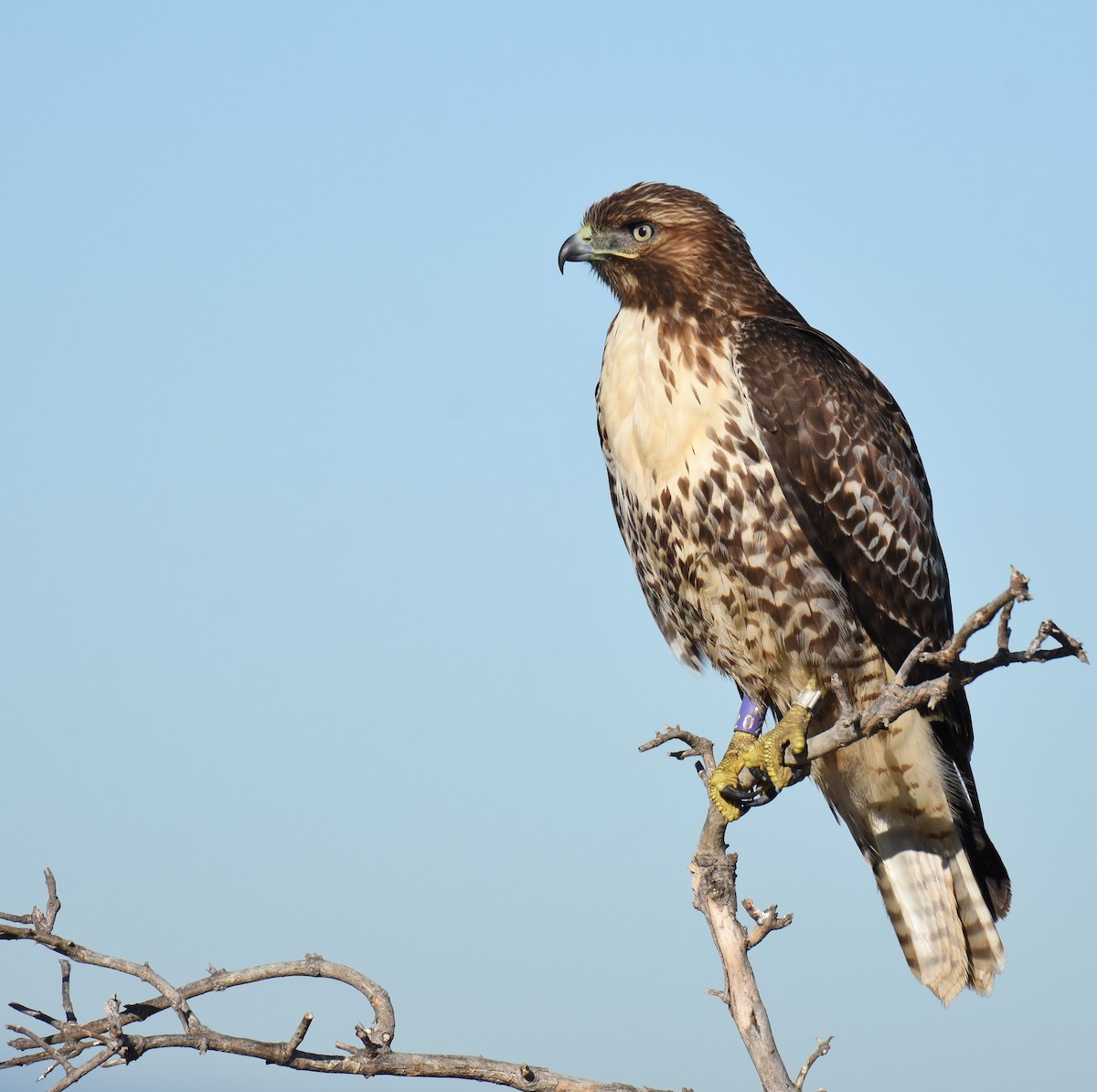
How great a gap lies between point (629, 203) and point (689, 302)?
2.56ft

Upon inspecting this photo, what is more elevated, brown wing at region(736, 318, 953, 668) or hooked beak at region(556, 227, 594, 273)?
hooked beak at region(556, 227, 594, 273)

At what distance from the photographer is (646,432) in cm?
715

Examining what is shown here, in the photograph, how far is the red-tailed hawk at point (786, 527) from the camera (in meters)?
7.02

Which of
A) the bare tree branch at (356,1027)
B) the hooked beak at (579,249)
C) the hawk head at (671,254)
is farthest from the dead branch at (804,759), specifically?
the hooked beak at (579,249)

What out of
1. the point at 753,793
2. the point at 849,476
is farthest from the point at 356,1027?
the point at 849,476

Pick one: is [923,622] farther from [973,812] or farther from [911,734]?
[973,812]

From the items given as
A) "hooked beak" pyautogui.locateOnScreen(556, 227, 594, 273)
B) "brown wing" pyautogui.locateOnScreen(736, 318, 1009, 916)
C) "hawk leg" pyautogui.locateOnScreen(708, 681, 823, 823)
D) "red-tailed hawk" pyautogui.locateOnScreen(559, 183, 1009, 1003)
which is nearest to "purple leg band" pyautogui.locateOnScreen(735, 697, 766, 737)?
"red-tailed hawk" pyautogui.locateOnScreen(559, 183, 1009, 1003)

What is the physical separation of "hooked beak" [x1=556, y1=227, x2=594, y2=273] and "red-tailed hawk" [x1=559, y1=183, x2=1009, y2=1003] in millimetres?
12

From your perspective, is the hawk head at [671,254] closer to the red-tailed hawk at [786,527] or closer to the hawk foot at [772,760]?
the red-tailed hawk at [786,527]

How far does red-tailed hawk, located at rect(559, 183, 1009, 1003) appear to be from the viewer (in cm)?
702

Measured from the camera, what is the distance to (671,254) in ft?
25.0

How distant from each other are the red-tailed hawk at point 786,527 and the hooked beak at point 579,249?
0.04 feet

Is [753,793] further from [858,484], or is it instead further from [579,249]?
[579,249]

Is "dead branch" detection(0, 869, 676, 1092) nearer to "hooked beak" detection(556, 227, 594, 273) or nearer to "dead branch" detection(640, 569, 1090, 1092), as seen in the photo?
"dead branch" detection(640, 569, 1090, 1092)
